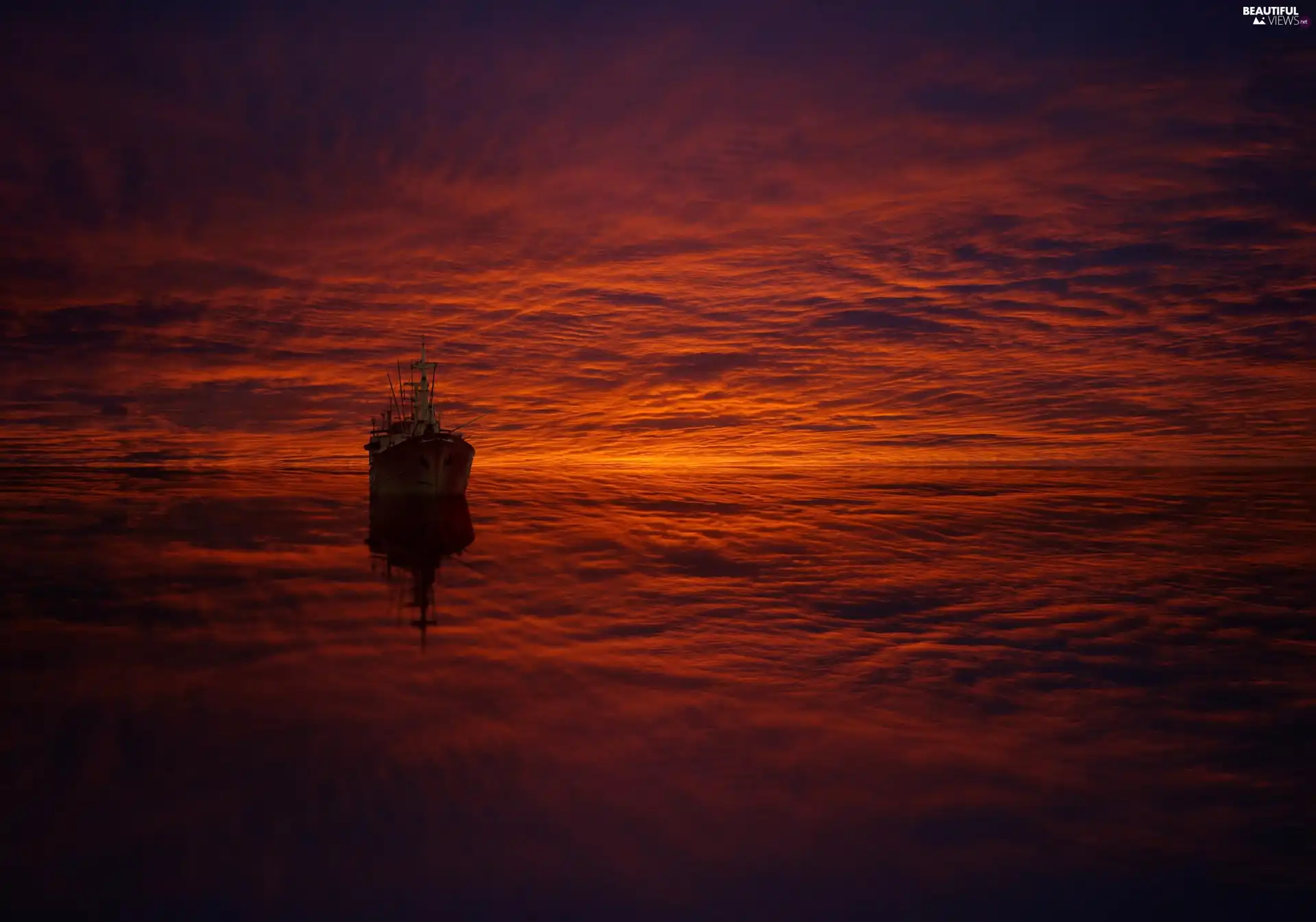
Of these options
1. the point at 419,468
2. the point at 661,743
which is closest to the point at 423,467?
the point at 419,468

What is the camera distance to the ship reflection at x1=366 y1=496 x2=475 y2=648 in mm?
26517

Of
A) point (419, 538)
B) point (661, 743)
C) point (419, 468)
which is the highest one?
point (419, 468)

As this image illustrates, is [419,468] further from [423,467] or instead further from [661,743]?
[661,743]

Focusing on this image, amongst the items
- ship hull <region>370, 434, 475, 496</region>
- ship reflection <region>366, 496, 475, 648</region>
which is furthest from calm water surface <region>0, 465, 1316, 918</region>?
ship hull <region>370, 434, 475, 496</region>

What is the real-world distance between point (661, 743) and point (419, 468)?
58472 mm

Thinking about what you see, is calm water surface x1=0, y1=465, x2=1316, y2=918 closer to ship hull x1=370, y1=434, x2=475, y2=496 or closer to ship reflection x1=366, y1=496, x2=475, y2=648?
ship reflection x1=366, y1=496, x2=475, y2=648

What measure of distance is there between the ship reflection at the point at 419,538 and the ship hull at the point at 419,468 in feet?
2.65

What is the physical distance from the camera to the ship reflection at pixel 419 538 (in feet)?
87.0

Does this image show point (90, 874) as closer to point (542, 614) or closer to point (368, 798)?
point (368, 798)

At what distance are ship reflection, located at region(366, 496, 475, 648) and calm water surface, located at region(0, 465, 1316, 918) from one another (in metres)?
0.87

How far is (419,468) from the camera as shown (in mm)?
66625

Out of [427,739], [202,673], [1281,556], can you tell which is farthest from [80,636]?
[1281,556]

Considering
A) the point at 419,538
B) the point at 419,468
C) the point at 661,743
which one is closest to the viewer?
the point at 661,743

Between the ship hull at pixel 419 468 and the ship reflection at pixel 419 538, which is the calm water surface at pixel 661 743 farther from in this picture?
the ship hull at pixel 419 468
